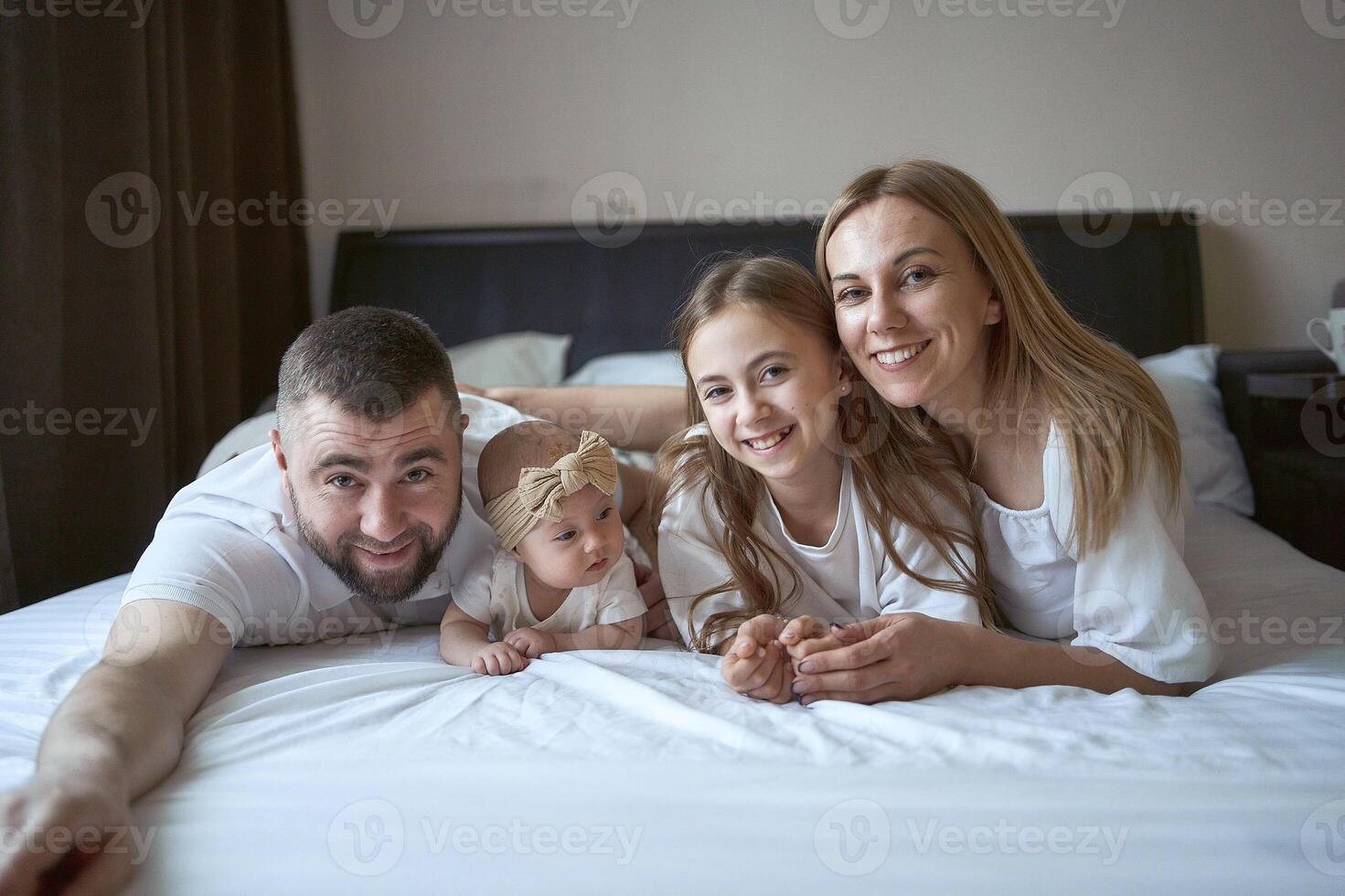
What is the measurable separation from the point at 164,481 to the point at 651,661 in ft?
5.55

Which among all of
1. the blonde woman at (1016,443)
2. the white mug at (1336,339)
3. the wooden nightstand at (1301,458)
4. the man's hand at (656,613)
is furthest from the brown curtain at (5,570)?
the white mug at (1336,339)

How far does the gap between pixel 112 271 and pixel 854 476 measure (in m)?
1.87

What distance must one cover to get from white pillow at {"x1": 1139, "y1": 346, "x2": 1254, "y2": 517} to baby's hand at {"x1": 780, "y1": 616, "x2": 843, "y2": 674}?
152 cm

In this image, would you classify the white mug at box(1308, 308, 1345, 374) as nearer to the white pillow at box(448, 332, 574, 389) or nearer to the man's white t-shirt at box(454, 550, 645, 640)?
the man's white t-shirt at box(454, 550, 645, 640)

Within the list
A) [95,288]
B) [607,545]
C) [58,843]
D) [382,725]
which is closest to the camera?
[58,843]

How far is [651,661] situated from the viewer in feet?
4.82

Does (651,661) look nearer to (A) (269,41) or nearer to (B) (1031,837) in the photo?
(B) (1031,837)

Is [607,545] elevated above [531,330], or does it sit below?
below

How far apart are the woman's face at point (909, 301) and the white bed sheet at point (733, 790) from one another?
481 mm

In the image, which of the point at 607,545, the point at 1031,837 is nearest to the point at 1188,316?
the point at 607,545

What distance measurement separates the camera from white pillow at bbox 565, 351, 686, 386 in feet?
8.97

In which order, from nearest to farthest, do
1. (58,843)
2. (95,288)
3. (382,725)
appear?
(58,843)
(382,725)
(95,288)

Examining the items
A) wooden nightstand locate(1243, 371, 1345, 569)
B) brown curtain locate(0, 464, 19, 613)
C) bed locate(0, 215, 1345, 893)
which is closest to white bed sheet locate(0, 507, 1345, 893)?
bed locate(0, 215, 1345, 893)

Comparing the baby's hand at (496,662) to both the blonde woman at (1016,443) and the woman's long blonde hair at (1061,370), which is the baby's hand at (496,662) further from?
the woman's long blonde hair at (1061,370)
